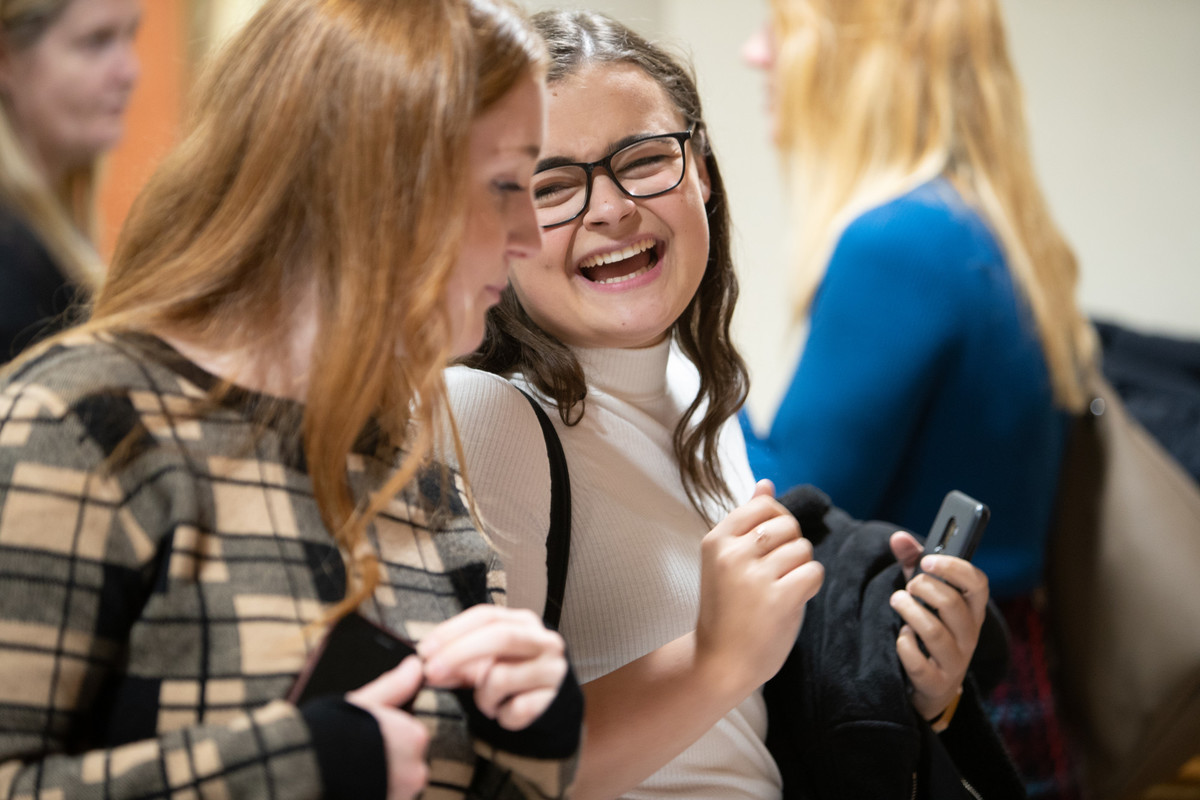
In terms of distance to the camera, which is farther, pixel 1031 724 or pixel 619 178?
A: pixel 1031 724

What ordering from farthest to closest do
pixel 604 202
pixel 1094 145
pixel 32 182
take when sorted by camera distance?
pixel 1094 145
pixel 32 182
pixel 604 202

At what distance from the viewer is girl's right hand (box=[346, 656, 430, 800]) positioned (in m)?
0.72

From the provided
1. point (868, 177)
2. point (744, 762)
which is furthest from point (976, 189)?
point (744, 762)

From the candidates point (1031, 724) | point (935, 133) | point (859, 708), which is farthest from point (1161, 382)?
point (859, 708)

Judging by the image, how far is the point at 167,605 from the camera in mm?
728

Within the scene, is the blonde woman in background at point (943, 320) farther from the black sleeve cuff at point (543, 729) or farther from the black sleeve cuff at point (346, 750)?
the black sleeve cuff at point (346, 750)

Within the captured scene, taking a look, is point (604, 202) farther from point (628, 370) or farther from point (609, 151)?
point (628, 370)

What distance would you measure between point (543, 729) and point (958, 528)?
0.61 m

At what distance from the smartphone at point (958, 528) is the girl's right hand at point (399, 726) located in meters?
0.66

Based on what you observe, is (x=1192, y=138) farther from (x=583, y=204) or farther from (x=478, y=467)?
(x=478, y=467)

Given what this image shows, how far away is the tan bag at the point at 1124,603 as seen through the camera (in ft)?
5.93

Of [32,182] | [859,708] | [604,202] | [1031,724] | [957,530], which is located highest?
[604,202]

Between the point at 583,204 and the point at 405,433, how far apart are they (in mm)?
324

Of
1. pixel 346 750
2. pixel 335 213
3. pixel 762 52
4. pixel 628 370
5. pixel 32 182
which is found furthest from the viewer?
pixel 762 52
